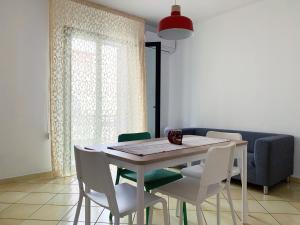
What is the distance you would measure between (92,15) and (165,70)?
1.84 m

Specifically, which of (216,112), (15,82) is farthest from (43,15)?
(216,112)

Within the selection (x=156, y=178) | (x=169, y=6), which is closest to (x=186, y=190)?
(x=156, y=178)

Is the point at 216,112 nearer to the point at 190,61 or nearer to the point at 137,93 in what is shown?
the point at 190,61

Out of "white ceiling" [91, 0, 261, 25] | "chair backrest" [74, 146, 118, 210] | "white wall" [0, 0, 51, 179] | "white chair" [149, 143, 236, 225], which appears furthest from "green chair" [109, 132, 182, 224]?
"white ceiling" [91, 0, 261, 25]

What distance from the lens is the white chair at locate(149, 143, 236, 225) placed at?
4.97 feet

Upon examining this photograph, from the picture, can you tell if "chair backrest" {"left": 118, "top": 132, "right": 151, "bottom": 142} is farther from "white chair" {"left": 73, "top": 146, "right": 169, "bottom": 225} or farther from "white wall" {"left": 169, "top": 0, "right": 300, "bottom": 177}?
"white wall" {"left": 169, "top": 0, "right": 300, "bottom": 177}

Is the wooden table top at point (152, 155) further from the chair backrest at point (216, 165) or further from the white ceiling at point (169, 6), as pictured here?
the white ceiling at point (169, 6)

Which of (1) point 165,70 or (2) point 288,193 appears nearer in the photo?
(2) point 288,193

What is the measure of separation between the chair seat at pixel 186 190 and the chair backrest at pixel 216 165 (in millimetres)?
112

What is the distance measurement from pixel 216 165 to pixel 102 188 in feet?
2.45

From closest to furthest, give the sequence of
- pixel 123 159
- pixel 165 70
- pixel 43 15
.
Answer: pixel 123 159, pixel 43 15, pixel 165 70

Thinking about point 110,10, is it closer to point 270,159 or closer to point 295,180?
point 270,159

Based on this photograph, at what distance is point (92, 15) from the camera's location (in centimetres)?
355

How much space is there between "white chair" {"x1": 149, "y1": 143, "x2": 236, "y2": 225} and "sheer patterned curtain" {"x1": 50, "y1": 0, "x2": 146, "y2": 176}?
2009 millimetres
